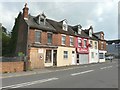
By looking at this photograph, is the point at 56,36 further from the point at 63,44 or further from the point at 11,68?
the point at 11,68

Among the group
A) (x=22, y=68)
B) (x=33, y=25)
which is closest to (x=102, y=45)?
(x=33, y=25)

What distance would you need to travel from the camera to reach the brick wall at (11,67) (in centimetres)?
2115

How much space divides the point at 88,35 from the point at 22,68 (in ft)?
81.1

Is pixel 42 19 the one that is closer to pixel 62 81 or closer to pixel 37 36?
pixel 37 36

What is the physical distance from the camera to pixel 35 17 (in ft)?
107

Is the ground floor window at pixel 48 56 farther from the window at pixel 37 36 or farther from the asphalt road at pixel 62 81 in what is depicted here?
the asphalt road at pixel 62 81

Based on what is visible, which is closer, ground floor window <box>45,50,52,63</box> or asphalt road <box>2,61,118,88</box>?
asphalt road <box>2,61,118,88</box>

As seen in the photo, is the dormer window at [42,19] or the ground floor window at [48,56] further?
the dormer window at [42,19]

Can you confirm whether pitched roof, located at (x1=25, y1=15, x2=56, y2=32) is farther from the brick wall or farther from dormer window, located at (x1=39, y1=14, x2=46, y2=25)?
the brick wall

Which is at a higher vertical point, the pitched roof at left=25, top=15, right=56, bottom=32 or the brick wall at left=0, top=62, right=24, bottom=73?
the pitched roof at left=25, top=15, right=56, bottom=32

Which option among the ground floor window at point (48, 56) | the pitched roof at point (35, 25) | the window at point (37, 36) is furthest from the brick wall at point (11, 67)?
the ground floor window at point (48, 56)

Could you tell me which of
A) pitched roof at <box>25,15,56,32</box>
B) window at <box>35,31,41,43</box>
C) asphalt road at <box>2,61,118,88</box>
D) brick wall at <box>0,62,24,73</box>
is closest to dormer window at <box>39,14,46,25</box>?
pitched roof at <box>25,15,56,32</box>

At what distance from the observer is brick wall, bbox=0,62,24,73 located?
2115cm

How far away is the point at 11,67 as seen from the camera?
21984 mm
